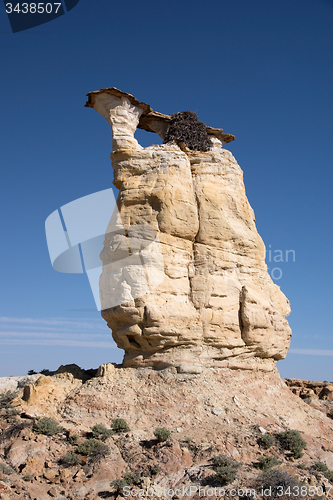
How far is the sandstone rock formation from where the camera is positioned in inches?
478

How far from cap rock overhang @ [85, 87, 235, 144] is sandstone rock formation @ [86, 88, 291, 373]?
0.23ft

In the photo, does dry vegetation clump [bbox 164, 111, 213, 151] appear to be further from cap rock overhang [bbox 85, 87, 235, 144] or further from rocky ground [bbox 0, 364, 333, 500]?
rocky ground [bbox 0, 364, 333, 500]

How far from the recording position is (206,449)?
9.83 metres

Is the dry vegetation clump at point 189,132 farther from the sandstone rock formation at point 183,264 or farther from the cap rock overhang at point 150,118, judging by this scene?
the cap rock overhang at point 150,118

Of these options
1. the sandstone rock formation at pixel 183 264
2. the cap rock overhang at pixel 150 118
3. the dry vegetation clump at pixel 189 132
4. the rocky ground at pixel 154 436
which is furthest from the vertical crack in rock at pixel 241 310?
the cap rock overhang at pixel 150 118

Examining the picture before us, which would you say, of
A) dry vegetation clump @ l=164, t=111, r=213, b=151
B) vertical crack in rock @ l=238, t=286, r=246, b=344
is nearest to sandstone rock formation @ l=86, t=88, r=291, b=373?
vertical crack in rock @ l=238, t=286, r=246, b=344

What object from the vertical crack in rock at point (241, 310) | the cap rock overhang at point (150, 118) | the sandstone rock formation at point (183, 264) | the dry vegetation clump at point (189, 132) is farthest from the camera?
the dry vegetation clump at point (189, 132)

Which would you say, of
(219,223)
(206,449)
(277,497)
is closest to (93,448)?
(206,449)

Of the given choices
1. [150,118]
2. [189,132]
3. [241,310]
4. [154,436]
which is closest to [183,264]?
[241,310]

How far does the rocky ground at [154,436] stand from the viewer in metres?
8.93

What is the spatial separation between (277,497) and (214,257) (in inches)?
268

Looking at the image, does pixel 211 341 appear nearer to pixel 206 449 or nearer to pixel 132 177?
pixel 206 449

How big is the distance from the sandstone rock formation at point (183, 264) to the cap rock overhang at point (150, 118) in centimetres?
7

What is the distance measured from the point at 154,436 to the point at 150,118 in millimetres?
11249
